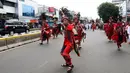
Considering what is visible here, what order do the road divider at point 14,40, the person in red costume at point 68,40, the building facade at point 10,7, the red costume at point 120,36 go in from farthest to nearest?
the building facade at point 10,7, the road divider at point 14,40, the red costume at point 120,36, the person in red costume at point 68,40

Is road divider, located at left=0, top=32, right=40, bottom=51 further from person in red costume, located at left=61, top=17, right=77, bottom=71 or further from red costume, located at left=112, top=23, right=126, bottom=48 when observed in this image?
person in red costume, located at left=61, top=17, right=77, bottom=71

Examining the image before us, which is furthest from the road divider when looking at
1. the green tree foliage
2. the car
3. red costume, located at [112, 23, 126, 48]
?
the green tree foliage

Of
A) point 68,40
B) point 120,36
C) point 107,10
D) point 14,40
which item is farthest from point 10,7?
point 68,40

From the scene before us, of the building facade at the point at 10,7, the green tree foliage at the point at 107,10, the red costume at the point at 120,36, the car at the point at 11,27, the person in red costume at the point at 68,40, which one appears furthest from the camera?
the green tree foliage at the point at 107,10

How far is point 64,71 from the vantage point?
8125 millimetres

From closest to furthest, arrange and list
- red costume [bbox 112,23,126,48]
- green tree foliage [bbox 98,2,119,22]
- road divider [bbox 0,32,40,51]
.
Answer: red costume [bbox 112,23,126,48] < road divider [bbox 0,32,40,51] < green tree foliage [bbox 98,2,119,22]

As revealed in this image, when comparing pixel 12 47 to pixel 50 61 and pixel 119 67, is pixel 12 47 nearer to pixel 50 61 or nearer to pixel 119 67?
pixel 50 61

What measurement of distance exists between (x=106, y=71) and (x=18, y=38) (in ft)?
35.2

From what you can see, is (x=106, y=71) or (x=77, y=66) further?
(x=77, y=66)

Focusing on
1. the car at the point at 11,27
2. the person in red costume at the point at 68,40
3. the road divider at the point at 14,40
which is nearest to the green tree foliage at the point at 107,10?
the car at the point at 11,27

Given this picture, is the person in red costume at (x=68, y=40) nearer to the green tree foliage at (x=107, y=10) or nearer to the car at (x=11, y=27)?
the car at (x=11, y=27)

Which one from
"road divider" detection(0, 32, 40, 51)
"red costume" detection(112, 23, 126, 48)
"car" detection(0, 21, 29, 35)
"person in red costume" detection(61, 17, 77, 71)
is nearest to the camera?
"person in red costume" detection(61, 17, 77, 71)

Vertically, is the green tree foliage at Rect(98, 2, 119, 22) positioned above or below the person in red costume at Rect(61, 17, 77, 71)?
above

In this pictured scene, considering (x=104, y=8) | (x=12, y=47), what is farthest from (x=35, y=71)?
(x=104, y=8)
